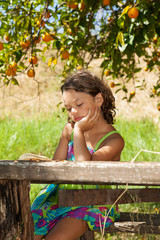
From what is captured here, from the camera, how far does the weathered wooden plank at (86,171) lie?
3.99ft

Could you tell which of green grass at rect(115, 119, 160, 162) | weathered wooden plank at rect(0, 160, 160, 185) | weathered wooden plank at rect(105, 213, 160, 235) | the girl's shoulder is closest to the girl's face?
the girl's shoulder

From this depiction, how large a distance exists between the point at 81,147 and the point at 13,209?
0.60 metres

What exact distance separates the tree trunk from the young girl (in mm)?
426

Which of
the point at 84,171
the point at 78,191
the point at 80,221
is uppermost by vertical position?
the point at 84,171

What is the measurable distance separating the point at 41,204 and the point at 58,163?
0.84m

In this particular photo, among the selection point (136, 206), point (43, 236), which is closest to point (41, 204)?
point (43, 236)

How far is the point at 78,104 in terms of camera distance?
2098 mm

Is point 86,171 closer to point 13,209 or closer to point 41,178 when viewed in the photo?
point 41,178

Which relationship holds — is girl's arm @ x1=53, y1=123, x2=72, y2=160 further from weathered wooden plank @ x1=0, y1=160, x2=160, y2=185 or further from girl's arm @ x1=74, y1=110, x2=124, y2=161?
weathered wooden plank @ x1=0, y1=160, x2=160, y2=185

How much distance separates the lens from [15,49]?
2.99m

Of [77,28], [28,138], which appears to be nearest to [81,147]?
[77,28]

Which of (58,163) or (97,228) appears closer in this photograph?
(58,163)

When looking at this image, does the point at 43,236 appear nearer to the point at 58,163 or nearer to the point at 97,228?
the point at 97,228

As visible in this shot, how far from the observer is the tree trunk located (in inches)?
54.6
